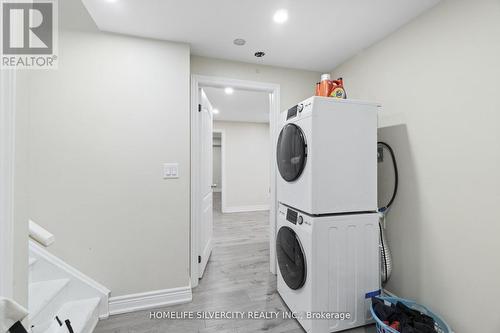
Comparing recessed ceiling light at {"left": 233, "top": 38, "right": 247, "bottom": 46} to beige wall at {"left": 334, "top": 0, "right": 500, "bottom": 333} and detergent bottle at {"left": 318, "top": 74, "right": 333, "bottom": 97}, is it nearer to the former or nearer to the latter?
detergent bottle at {"left": 318, "top": 74, "right": 333, "bottom": 97}

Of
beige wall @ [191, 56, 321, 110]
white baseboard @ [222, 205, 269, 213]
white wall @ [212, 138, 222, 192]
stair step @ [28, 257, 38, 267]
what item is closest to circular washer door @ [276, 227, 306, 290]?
beige wall @ [191, 56, 321, 110]

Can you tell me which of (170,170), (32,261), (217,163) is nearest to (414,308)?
(170,170)

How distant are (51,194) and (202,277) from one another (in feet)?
5.38

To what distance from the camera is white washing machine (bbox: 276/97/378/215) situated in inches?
59.9

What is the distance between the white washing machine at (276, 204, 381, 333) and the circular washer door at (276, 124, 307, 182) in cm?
35

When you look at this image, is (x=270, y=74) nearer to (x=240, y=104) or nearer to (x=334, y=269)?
(x=240, y=104)

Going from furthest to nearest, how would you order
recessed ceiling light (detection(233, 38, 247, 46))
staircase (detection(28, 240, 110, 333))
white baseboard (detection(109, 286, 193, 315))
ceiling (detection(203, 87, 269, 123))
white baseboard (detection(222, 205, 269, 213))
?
white baseboard (detection(222, 205, 269, 213)) → ceiling (detection(203, 87, 269, 123)) → recessed ceiling light (detection(233, 38, 247, 46)) → white baseboard (detection(109, 286, 193, 315)) → staircase (detection(28, 240, 110, 333))

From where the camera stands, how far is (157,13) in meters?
1.63

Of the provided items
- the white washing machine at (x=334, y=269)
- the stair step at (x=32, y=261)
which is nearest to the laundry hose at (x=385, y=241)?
the white washing machine at (x=334, y=269)

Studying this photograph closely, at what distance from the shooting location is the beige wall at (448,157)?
129 centimetres

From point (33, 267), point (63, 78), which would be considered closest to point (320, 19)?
point (63, 78)

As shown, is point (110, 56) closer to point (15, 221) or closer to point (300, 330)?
point (15, 221)

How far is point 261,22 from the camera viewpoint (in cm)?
173

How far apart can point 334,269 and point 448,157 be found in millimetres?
1132
